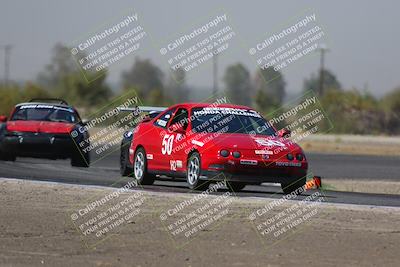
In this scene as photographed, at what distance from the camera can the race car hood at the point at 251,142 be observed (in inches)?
629

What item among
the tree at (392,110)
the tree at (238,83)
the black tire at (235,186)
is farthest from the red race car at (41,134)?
the tree at (238,83)

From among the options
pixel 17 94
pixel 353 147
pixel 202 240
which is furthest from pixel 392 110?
pixel 202 240

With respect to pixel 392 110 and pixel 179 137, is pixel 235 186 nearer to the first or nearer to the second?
pixel 179 137

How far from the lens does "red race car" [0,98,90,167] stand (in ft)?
74.4

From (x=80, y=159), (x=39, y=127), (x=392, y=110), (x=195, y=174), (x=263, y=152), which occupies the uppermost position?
(x=39, y=127)

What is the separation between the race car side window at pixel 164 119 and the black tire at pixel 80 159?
221 inches

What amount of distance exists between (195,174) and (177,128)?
1071mm

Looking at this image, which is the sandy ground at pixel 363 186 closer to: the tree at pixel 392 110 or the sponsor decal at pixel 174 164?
the sponsor decal at pixel 174 164

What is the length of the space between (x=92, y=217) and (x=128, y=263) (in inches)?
122

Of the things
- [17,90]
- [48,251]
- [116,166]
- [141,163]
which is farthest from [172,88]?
[48,251]

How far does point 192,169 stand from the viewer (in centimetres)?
1634

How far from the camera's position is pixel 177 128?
1694 centimetres

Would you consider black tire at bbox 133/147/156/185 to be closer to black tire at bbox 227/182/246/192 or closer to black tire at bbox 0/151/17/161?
black tire at bbox 227/182/246/192

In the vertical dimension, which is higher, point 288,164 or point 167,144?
point 167,144
